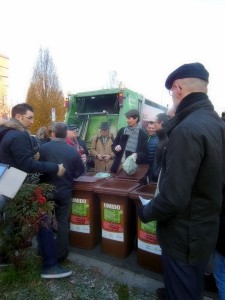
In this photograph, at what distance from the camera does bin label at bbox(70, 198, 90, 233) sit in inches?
145

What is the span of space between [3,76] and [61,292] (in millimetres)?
33195

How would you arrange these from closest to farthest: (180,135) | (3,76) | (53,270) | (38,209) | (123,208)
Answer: (180,135)
(38,209)
(53,270)
(123,208)
(3,76)

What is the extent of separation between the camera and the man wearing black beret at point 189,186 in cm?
165

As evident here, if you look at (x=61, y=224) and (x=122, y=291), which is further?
(x=61, y=224)

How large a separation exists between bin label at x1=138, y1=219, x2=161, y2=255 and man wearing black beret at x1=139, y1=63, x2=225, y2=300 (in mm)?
1213

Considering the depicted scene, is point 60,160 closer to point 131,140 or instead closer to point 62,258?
point 62,258

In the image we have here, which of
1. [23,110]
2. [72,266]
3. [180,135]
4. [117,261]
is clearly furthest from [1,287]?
[180,135]

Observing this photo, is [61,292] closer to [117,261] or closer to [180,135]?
[117,261]

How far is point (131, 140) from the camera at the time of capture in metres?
5.00

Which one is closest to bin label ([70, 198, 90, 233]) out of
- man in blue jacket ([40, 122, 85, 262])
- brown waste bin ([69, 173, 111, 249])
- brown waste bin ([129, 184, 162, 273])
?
brown waste bin ([69, 173, 111, 249])

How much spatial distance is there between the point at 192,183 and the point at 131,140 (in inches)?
132

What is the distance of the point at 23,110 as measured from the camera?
3480 millimetres

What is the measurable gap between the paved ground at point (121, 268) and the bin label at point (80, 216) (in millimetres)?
334

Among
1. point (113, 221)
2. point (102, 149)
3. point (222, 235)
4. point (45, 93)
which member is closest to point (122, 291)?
point (113, 221)
